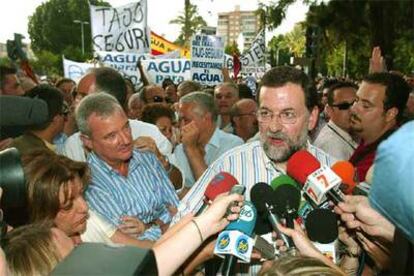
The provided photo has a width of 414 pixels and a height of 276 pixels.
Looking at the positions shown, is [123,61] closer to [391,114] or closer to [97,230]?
[391,114]

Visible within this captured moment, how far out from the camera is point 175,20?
83.6 metres

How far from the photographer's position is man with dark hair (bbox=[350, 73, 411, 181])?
13.1ft

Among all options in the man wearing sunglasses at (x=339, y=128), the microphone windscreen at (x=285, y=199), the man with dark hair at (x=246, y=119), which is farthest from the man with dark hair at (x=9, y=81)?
the microphone windscreen at (x=285, y=199)

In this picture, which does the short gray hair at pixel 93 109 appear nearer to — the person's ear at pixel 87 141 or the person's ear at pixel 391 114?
the person's ear at pixel 87 141

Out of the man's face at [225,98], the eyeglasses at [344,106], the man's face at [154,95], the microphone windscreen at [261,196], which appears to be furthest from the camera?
the man's face at [225,98]

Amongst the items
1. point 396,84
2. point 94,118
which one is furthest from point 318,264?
point 396,84

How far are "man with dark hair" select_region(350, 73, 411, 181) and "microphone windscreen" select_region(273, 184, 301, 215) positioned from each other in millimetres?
2031

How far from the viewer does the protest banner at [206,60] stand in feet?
33.0

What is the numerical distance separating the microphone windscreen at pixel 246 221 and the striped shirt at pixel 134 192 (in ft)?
3.59

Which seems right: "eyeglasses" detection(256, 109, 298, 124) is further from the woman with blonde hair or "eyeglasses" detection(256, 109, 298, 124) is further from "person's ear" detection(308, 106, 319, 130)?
the woman with blonde hair

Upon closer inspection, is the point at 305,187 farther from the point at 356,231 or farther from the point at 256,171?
the point at 256,171

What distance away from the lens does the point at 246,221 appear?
2.08 metres

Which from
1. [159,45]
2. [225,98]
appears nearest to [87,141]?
[225,98]

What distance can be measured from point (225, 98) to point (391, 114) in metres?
3.45
